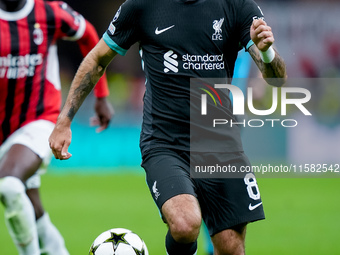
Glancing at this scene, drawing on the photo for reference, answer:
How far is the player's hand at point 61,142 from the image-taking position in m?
4.30

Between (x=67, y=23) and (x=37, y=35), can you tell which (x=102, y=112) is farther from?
(x=37, y=35)

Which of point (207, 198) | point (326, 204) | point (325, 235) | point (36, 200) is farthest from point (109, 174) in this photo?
point (207, 198)

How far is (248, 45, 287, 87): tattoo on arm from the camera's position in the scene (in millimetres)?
4340

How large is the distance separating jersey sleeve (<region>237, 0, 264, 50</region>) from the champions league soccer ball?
150cm

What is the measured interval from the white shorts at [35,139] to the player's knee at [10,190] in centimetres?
44

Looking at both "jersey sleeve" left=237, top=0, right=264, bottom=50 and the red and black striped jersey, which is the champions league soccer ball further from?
"jersey sleeve" left=237, top=0, right=264, bottom=50

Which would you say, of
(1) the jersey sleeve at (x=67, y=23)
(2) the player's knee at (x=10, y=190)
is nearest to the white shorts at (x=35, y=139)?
(2) the player's knee at (x=10, y=190)

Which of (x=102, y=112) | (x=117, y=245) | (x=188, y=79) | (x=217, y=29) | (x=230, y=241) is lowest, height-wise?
(x=102, y=112)

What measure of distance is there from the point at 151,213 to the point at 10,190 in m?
5.19

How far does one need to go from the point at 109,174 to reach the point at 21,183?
965 cm

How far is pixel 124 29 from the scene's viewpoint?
15.0 feet

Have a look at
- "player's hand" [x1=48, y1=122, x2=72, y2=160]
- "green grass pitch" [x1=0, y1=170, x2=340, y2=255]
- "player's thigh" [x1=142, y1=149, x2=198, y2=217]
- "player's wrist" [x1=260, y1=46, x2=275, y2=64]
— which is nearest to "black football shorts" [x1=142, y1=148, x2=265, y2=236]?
"player's thigh" [x1=142, y1=149, x2=198, y2=217]

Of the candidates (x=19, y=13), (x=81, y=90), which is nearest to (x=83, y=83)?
(x=81, y=90)

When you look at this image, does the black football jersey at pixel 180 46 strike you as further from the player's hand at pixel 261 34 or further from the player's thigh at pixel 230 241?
the player's thigh at pixel 230 241
